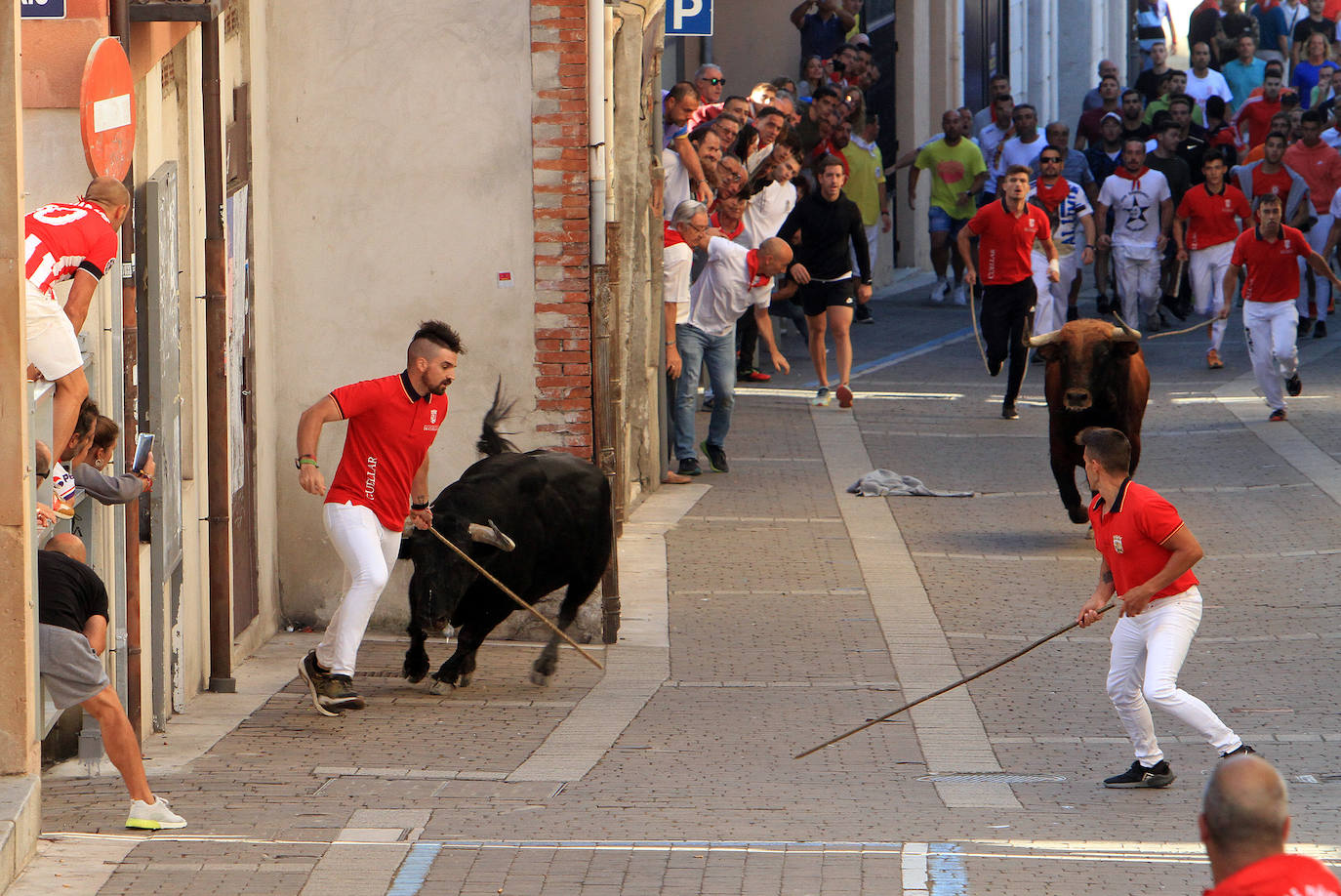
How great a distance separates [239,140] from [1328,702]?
6469 mm

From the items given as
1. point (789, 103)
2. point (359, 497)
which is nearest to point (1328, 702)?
point (359, 497)

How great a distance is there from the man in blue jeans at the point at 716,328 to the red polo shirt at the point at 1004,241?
9.63ft

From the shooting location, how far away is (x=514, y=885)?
6785mm

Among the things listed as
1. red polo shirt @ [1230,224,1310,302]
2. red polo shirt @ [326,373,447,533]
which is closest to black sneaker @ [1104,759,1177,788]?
red polo shirt @ [326,373,447,533]

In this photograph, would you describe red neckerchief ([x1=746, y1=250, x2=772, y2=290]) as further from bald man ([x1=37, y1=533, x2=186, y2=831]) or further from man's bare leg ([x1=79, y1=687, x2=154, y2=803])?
man's bare leg ([x1=79, y1=687, x2=154, y2=803])

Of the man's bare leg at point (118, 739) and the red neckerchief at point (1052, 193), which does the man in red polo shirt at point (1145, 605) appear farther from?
the red neckerchief at point (1052, 193)

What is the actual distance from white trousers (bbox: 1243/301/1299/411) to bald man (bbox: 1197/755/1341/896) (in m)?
14.4

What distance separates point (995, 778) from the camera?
877 centimetres

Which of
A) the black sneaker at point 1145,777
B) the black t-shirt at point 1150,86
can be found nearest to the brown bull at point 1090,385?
the black sneaker at point 1145,777

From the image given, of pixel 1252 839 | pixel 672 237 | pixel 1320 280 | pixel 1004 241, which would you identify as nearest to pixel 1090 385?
pixel 672 237

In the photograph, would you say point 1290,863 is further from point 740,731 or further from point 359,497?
point 359,497

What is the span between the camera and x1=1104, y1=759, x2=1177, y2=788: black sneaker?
8.41 meters

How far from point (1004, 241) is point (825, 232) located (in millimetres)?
1652

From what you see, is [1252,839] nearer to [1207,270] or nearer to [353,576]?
[353,576]
